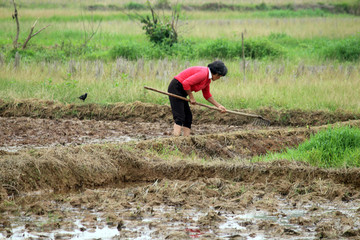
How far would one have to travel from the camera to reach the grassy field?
384 inches

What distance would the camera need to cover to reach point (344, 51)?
49.7 feet

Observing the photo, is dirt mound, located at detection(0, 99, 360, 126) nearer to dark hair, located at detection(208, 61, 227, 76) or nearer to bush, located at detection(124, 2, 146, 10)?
dark hair, located at detection(208, 61, 227, 76)

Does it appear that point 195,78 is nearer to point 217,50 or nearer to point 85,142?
point 85,142

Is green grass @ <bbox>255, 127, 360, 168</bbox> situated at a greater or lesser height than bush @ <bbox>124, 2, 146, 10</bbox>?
lesser

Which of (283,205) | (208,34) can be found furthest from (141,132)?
(208,34)

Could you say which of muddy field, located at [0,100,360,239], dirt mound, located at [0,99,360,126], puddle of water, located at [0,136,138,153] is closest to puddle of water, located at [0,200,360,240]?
muddy field, located at [0,100,360,239]

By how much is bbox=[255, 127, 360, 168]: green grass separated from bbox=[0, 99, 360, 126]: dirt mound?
2729 mm

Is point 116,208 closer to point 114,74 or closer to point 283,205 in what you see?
point 283,205

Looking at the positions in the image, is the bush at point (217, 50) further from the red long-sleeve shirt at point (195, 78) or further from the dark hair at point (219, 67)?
the dark hair at point (219, 67)

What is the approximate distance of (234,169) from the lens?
5645mm

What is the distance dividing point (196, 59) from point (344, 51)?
5.06 m

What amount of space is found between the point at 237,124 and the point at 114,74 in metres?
3.53

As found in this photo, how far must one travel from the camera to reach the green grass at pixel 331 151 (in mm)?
5727

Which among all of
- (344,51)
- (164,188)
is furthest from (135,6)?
(164,188)
